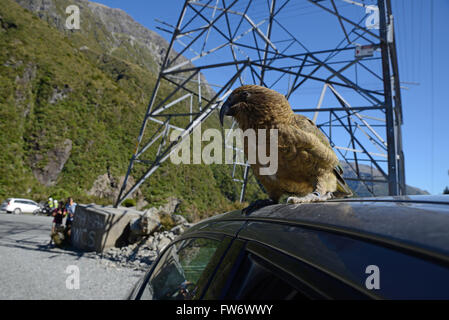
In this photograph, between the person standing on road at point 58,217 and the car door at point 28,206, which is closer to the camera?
the person standing on road at point 58,217

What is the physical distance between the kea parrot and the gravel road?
258 centimetres

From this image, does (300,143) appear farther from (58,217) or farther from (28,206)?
(28,206)

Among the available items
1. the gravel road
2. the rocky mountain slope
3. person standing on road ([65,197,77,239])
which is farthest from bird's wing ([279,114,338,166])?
the rocky mountain slope

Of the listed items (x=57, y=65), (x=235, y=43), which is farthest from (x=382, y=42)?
(x=57, y=65)

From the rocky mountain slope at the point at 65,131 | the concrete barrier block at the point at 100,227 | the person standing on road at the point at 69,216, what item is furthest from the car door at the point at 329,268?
the rocky mountain slope at the point at 65,131

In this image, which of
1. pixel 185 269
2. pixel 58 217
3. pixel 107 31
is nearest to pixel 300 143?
pixel 185 269

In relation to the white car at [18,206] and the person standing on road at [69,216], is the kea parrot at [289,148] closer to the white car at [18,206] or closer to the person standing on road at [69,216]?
the person standing on road at [69,216]

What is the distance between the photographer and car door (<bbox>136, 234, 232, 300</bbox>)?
47.3 inches

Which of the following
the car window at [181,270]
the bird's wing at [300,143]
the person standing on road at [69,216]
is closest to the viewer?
→ the car window at [181,270]

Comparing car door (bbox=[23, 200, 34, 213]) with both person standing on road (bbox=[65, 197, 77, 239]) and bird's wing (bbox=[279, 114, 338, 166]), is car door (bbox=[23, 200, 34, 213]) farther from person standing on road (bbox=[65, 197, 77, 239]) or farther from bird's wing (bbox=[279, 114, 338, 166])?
bird's wing (bbox=[279, 114, 338, 166])

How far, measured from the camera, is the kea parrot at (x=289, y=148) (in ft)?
7.14

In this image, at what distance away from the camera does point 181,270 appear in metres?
1.60

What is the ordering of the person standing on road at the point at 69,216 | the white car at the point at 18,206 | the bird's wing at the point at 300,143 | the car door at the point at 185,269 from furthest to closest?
the white car at the point at 18,206, the person standing on road at the point at 69,216, the bird's wing at the point at 300,143, the car door at the point at 185,269
